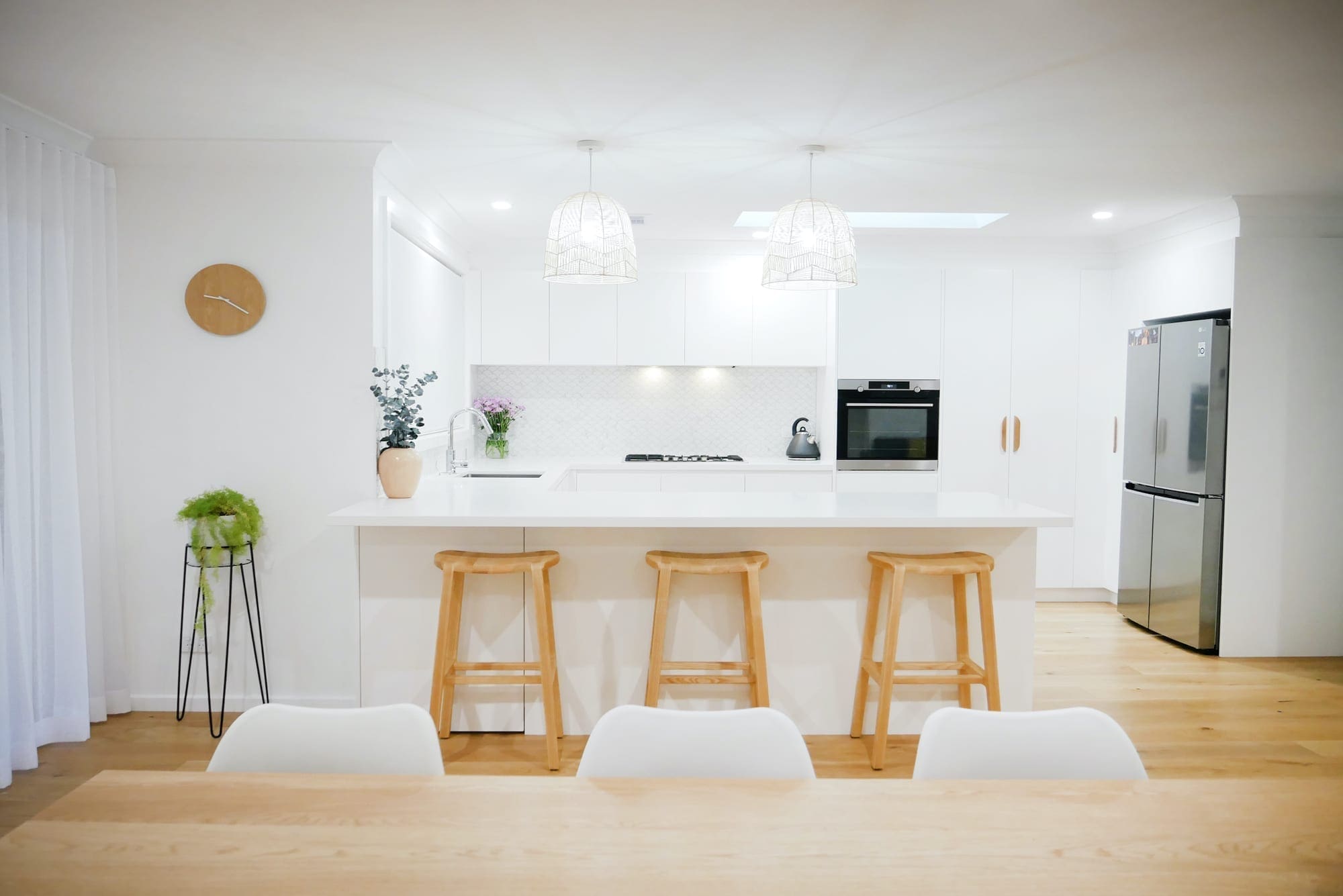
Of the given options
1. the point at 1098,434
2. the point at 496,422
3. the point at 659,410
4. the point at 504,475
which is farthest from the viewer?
the point at 659,410

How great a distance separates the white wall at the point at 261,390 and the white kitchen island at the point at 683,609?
33 centimetres

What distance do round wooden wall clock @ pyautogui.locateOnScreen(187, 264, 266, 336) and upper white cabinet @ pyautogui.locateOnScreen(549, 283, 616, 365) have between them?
236 cm


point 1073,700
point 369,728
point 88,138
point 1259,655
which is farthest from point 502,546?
point 1259,655

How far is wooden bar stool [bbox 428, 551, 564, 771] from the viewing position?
2.87 metres

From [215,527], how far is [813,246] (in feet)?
8.36

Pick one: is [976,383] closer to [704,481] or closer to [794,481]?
[794,481]

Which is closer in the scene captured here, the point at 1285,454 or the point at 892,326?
the point at 1285,454

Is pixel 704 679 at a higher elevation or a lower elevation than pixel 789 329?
lower

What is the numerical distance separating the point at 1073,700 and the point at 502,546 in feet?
8.47

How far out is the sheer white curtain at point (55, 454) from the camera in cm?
286

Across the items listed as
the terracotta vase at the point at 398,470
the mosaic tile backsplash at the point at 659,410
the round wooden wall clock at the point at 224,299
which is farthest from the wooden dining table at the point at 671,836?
the mosaic tile backsplash at the point at 659,410

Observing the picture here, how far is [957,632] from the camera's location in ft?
10.2

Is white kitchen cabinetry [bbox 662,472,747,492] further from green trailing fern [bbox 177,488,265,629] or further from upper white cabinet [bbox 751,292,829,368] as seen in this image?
green trailing fern [bbox 177,488,265,629]

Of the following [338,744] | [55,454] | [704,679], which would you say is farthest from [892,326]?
[338,744]
